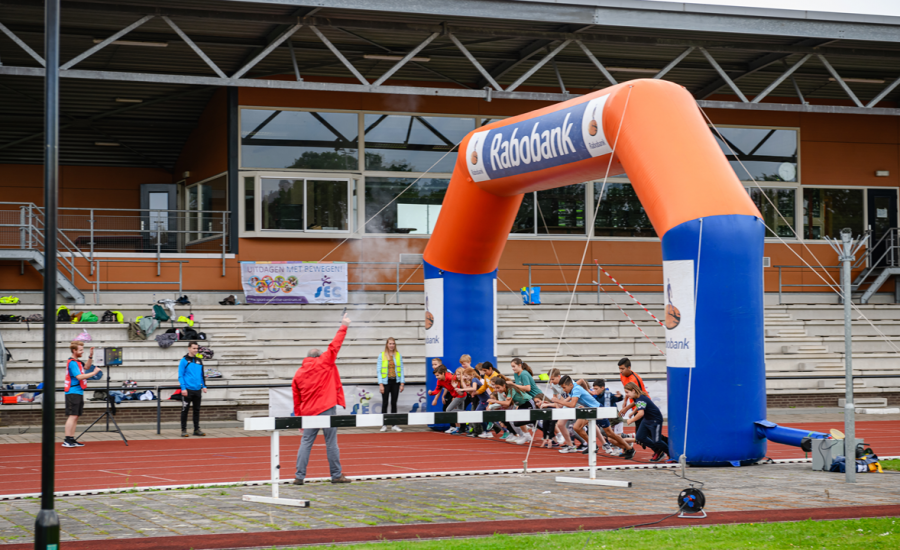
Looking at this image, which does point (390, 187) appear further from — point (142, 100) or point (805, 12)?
point (805, 12)

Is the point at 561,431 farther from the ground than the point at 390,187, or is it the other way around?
the point at 390,187

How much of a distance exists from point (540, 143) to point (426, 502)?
7089mm

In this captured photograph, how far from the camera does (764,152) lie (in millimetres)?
28828

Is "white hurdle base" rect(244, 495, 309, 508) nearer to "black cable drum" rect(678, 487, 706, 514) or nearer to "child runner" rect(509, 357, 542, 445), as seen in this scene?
"black cable drum" rect(678, 487, 706, 514)

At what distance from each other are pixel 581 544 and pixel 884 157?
26536 mm

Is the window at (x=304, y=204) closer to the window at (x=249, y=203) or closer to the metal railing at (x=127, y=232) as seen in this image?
the window at (x=249, y=203)

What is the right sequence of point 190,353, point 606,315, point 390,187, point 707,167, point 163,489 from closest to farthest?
point 163,489 → point 707,167 → point 190,353 → point 606,315 → point 390,187

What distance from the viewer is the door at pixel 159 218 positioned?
25844mm

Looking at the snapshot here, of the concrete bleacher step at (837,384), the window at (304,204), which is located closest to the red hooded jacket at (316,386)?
the window at (304,204)

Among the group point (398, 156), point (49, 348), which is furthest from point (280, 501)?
point (398, 156)

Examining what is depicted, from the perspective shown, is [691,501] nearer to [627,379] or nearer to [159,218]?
[627,379]

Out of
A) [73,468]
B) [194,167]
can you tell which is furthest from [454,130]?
[73,468]

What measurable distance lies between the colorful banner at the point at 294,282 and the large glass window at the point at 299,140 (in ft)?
10.4

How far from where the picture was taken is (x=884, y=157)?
29.6 meters
